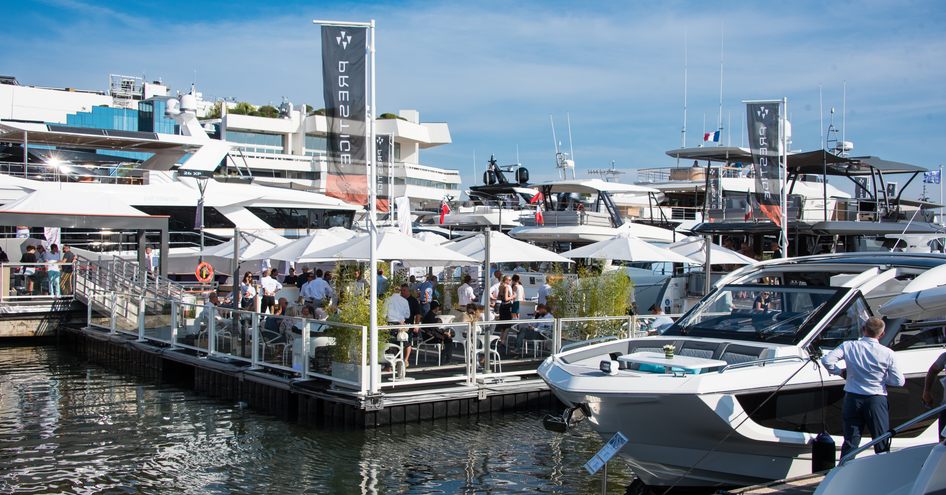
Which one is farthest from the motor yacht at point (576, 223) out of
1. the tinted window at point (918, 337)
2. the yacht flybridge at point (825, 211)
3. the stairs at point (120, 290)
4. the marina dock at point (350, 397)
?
the tinted window at point (918, 337)

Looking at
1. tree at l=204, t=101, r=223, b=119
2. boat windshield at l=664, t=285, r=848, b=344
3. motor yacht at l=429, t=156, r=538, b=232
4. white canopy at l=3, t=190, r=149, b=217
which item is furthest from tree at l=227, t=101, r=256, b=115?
boat windshield at l=664, t=285, r=848, b=344

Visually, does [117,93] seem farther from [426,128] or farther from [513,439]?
[513,439]

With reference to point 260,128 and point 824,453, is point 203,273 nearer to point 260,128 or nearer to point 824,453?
point 824,453

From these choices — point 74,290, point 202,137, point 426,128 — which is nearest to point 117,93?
point 426,128

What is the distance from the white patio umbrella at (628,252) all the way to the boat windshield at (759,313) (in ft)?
28.5

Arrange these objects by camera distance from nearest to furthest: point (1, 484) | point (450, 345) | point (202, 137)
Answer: point (1, 484) < point (450, 345) < point (202, 137)

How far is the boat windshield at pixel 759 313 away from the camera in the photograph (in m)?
9.64

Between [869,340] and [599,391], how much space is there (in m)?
2.61

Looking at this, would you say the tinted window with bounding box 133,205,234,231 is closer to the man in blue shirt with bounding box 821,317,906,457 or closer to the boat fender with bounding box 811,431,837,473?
the boat fender with bounding box 811,431,837,473

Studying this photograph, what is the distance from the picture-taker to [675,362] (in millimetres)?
8945

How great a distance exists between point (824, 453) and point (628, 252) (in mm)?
11692

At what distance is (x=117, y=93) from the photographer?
72500 millimetres

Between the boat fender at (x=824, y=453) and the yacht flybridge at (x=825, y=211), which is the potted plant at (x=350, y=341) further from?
the yacht flybridge at (x=825, y=211)

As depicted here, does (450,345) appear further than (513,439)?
Yes
